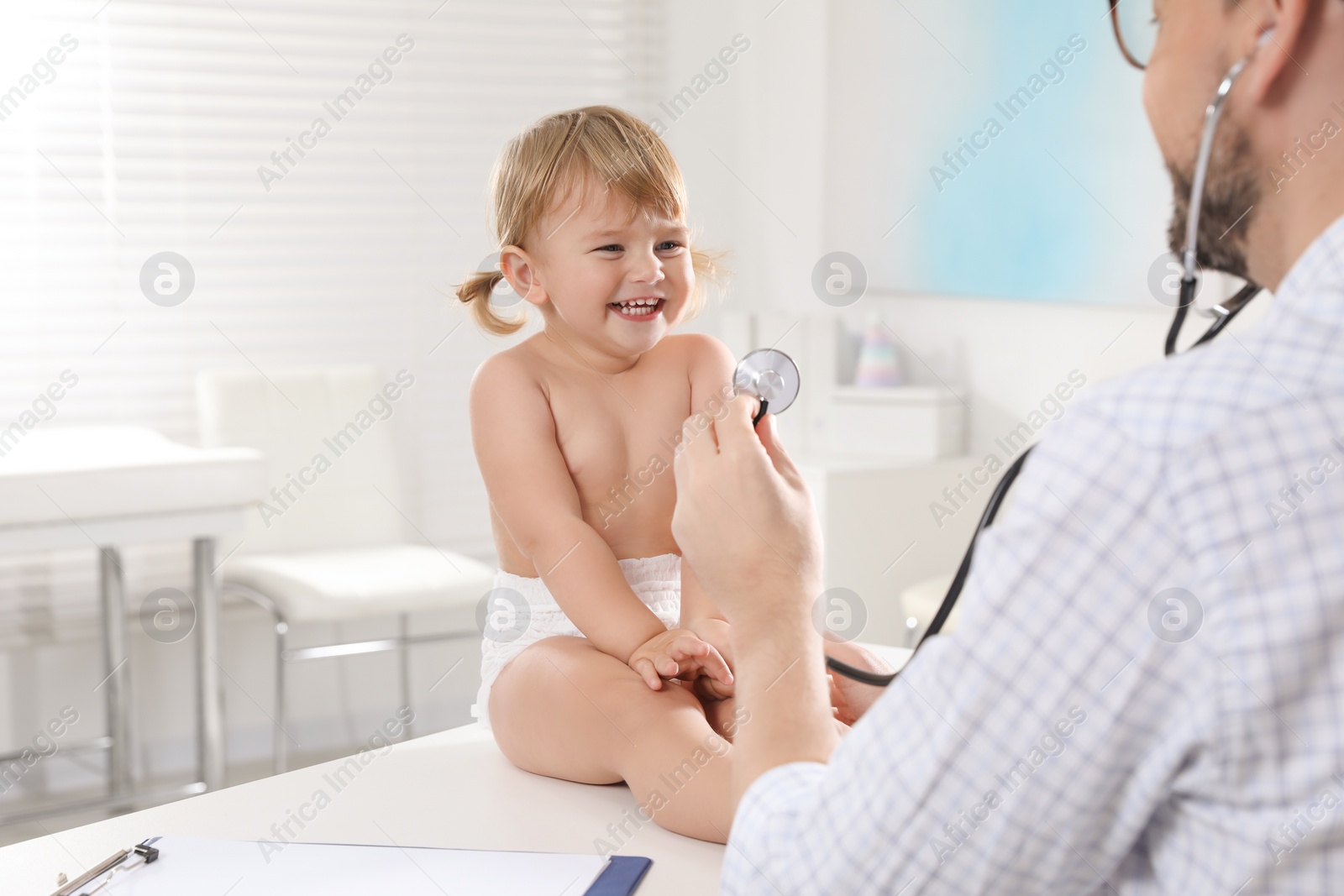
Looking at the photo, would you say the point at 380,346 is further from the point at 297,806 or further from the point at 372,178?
the point at 297,806

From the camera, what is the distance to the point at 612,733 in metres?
0.91

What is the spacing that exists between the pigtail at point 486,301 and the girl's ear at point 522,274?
2.5 inches

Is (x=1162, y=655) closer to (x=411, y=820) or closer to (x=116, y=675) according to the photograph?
(x=411, y=820)

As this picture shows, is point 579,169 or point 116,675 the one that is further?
point 116,675

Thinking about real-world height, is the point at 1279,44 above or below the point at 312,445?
above

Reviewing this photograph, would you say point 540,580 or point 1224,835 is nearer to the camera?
point 1224,835

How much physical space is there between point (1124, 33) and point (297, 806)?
→ 2.43 ft

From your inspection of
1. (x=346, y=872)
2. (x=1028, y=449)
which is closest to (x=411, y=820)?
(x=346, y=872)

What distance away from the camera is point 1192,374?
47cm

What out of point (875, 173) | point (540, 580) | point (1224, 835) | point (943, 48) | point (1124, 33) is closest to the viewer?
point (1224, 835)

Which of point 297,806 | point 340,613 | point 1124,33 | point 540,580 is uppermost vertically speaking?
point 1124,33

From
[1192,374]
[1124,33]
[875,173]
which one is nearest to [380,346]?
[875,173]

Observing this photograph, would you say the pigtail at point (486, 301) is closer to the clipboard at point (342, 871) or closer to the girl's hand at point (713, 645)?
the girl's hand at point (713, 645)

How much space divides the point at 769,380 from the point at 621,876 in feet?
1.13
